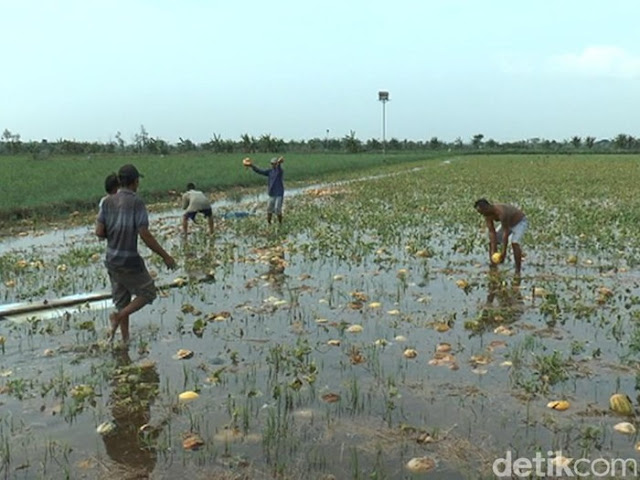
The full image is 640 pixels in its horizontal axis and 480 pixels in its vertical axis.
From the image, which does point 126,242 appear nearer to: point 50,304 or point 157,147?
point 50,304

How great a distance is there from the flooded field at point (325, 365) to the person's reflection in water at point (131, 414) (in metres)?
0.02

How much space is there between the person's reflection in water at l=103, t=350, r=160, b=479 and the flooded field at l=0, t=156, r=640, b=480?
0.05ft

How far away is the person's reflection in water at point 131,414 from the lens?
396 cm

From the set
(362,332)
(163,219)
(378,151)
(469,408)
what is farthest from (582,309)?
(378,151)

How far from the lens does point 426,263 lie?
33.1ft

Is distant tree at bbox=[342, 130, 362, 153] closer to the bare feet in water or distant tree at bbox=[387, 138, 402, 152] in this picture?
distant tree at bbox=[387, 138, 402, 152]

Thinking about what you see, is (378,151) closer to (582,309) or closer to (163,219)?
(163,219)

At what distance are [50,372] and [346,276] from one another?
4.73m

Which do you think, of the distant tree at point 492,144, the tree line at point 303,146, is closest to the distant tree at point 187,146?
the tree line at point 303,146

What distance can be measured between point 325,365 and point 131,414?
1747 mm

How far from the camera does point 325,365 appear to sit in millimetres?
5543

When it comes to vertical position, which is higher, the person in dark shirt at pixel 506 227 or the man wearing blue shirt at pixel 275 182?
the man wearing blue shirt at pixel 275 182

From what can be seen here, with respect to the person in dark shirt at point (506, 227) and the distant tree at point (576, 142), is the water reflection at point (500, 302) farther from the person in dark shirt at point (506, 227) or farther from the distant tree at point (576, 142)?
the distant tree at point (576, 142)

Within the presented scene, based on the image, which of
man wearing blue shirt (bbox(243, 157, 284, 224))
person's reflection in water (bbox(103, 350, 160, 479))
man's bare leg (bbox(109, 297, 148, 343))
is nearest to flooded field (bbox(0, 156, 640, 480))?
person's reflection in water (bbox(103, 350, 160, 479))
